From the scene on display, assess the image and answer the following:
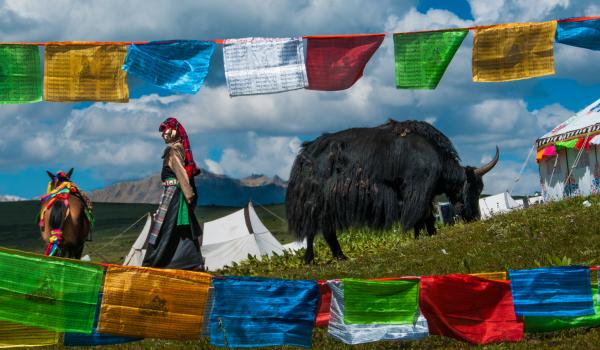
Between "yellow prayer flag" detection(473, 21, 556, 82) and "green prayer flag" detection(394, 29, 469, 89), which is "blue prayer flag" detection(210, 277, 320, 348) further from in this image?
"yellow prayer flag" detection(473, 21, 556, 82)

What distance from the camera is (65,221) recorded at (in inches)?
439

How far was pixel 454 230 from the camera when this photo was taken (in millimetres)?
10797

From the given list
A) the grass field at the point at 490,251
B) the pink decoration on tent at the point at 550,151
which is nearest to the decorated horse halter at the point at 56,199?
the grass field at the point at 490,251

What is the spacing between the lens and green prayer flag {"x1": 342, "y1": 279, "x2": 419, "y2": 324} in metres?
5.66

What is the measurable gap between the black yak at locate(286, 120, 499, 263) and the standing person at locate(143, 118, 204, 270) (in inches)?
127

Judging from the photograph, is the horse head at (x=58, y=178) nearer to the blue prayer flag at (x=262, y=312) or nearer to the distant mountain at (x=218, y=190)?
the blue prayer flag at (x=262, y=312)

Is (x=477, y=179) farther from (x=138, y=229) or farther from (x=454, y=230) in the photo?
(x=138, y=229)

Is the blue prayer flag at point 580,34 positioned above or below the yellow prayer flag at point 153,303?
above

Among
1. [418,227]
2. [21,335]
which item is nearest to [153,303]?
[21,335]

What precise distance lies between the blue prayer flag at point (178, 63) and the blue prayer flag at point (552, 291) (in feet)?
15.3

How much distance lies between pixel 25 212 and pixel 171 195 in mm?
22633

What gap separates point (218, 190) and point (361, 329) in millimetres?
81549

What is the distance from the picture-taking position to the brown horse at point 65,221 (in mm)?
11070

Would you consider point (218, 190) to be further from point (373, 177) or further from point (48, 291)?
point (48, 291)
